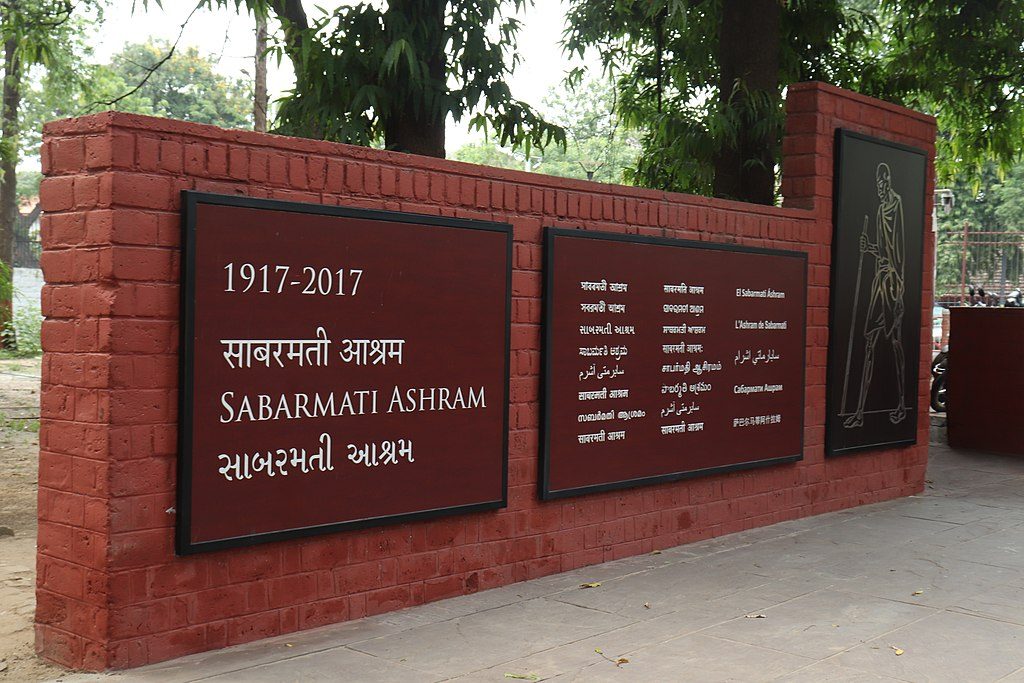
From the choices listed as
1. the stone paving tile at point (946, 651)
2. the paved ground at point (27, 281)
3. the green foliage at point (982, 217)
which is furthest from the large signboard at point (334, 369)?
the green foliage at point (982, 217)

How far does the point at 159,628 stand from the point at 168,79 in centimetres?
6768

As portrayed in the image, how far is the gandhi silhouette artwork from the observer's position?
31.3 ft

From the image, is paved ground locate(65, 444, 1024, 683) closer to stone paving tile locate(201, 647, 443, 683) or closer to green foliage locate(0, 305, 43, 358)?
stone paving tile locate(201, 647, 443, 683)

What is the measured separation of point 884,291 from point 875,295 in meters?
0.17

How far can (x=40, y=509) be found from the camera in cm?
509

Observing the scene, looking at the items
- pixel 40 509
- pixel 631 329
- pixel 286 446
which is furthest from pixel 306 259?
pixel 631 329

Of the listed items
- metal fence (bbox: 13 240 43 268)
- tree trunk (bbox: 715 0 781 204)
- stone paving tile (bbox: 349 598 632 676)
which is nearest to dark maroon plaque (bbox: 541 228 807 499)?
stone paving tile (bbox: 349 598 632 676)

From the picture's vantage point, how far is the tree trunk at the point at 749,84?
1127 cm

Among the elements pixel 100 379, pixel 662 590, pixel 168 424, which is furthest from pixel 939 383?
pixel 100 379

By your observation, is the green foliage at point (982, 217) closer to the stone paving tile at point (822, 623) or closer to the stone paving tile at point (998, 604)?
the stone paving tile at point (998, 604)

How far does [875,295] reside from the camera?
31.8ft

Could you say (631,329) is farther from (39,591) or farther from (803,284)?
(39,591)

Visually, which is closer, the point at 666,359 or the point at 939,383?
the point at 666,359

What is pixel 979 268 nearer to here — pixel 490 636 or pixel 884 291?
pixel 884 291
